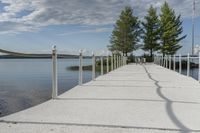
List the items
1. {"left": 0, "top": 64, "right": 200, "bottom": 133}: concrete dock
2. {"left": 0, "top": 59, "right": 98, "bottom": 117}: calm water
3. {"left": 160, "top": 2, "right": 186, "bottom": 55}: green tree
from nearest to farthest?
{"left": 0, "top": 64, "right": 200, "bottom": 133}: concrete dock → {"left": 0, "top": 59, "right": 98, "bottom": 117}: calm water → {"left": 160, "top": 2, "right": 186, "bottom": 55}: green tree

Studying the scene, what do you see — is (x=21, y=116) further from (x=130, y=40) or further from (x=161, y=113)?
(x=130, y=40)

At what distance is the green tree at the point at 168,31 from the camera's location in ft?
182

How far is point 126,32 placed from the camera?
5575 cm

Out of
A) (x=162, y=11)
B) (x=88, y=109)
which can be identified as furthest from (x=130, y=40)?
(x=88, y=109)

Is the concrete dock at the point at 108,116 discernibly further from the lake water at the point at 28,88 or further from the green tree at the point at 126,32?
the green tree at the point at 126,32

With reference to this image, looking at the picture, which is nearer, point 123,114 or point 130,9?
point 123,114

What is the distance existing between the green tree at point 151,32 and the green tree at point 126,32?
1.41m

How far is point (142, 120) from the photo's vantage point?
16.3ft

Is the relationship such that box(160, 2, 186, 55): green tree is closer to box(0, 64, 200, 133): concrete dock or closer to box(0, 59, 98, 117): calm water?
box(0, 59, 98, 117): calm water

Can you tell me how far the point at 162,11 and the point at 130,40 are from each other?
7.35 metres

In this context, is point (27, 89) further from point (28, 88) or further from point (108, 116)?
point (108, 116)

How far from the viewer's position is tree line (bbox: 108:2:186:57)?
183ft

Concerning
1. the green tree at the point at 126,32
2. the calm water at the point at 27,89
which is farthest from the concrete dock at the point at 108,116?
the green tree at the point at 126,32

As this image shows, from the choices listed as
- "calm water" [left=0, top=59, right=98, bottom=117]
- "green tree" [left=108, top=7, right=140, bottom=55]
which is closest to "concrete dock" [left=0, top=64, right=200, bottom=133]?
"calm water" [left=0, top=59, right=98, bottom=117]
